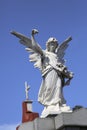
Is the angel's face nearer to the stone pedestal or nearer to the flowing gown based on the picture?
the flowing gown

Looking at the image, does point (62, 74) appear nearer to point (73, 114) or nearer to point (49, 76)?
point (49, 76)

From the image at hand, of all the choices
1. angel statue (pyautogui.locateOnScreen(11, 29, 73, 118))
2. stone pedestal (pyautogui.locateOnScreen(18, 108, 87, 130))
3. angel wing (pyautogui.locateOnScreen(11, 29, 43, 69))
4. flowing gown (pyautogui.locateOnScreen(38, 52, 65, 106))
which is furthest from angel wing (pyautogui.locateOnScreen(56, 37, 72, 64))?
stone pedestal (pyautogui.locateOnScreen(18, 108, 87, 130))

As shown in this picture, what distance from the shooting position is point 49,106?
9695 millimetres

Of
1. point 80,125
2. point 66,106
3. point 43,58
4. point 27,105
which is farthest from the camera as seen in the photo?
point 27,105

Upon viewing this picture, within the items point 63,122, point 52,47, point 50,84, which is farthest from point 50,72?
point 63,122

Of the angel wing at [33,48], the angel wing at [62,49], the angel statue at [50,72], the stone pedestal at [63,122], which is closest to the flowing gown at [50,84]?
the angel statue at [50,72]

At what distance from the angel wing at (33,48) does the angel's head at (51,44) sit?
0.37 metres

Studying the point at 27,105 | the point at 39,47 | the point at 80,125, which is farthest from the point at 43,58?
the point at 27,105

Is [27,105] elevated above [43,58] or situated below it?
below

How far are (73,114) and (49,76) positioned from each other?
5.43 feet

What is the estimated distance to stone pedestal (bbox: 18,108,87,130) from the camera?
28.4ft

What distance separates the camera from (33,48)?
34.1 feet

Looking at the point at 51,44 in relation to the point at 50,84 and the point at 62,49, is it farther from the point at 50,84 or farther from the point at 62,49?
the point at 50,84

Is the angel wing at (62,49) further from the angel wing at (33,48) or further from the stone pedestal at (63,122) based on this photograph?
the stone pedestal at (63,122)
